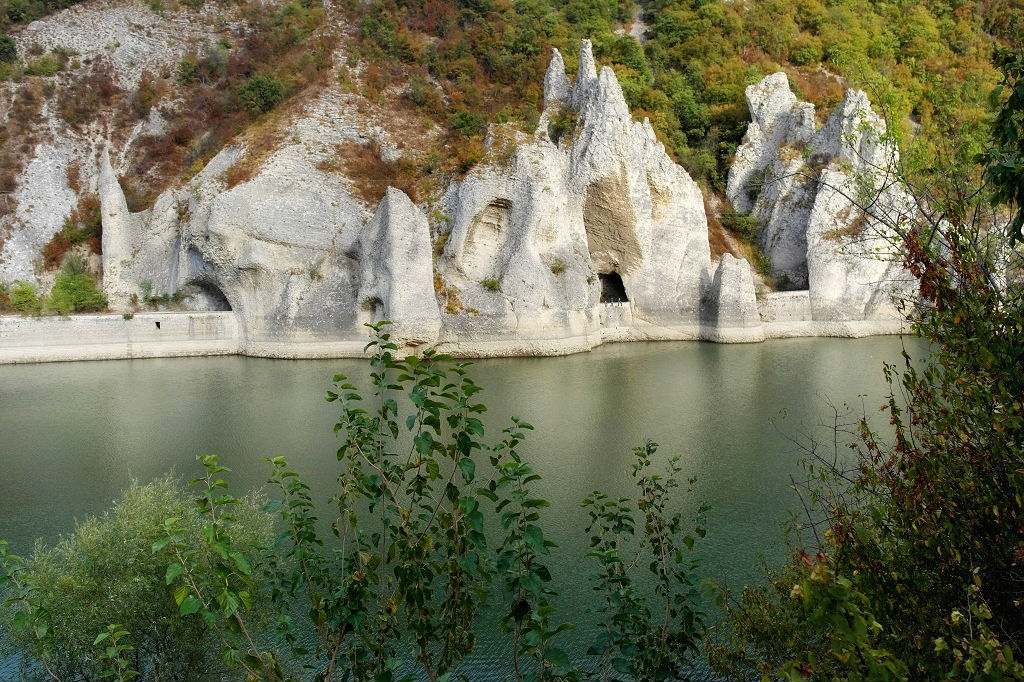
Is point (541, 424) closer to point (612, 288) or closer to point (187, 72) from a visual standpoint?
point (612, 288)

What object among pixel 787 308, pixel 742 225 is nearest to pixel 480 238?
pixel 787 308

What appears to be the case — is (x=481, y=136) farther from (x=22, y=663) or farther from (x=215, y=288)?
(x=22, y=663)

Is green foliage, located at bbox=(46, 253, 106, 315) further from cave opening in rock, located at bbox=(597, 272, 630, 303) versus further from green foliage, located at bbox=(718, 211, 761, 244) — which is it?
green foliage, located at bbox=(718, 211, 761, 244)

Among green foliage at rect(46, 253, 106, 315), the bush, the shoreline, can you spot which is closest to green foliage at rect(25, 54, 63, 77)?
the bush

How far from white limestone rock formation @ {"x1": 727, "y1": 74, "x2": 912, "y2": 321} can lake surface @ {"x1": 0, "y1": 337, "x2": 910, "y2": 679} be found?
156 inches

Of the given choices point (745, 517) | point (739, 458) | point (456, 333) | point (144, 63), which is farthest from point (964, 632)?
point (144, 63)

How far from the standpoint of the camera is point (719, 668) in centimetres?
532

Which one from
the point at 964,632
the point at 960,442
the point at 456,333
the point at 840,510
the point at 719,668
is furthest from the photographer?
the point at 456,333

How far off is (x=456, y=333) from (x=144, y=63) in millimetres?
30320

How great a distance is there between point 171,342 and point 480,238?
13.6m

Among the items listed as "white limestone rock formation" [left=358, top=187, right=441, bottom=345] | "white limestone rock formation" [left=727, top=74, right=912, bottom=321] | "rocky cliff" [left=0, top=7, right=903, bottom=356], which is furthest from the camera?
"white limestone rock formation" [left=727, top=74, right=912, bottom=321]

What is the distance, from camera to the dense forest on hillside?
38.9m

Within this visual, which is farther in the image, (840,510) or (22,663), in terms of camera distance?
(22,663)

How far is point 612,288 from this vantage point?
3650 centimetres
